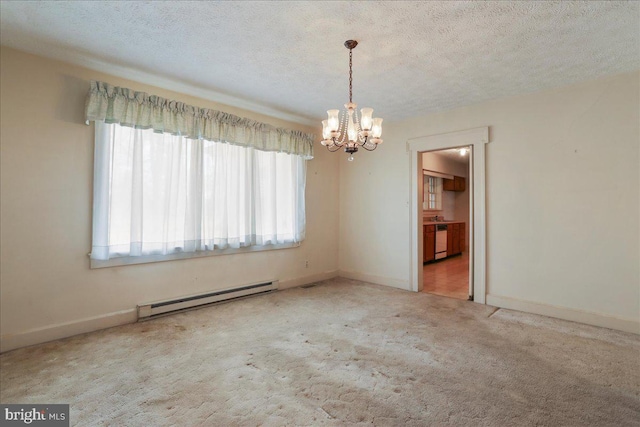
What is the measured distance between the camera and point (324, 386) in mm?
2098

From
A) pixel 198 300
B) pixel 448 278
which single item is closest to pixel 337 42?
pixel 198 300

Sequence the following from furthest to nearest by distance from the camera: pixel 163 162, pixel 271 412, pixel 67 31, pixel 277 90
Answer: pixel 277 90 < pixel 163 162 < pixel 67 31 < pixel 271 412

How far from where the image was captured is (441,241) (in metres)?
7.22

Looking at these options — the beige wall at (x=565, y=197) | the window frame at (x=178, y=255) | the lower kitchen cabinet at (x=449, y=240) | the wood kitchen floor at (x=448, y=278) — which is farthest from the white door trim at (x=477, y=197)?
the window frame at (x=178, y=255)

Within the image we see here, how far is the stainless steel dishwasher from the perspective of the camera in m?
7.07

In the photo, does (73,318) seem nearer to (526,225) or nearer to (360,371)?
(360,371)

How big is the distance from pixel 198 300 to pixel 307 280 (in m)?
1.83

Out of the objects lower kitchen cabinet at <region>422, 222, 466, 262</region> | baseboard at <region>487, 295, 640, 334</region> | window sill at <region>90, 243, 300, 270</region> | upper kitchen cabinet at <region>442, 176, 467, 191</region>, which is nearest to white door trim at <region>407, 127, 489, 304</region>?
baseboard at <region>487, 295, 640, 334</region>

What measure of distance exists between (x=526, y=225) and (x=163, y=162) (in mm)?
4312

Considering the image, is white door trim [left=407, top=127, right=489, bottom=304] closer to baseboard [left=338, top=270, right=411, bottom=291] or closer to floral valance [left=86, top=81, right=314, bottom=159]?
baseboard [left=338, top=270, right=411, bottom=291]

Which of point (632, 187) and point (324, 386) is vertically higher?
point (632, 187)

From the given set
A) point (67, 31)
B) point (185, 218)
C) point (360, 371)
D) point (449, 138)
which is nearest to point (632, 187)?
point (449, 138)

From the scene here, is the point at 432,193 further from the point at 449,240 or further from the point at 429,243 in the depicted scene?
the point at 429,243

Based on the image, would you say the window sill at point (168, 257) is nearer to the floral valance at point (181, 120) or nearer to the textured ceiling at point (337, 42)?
the floral valance at point (181, 120)
